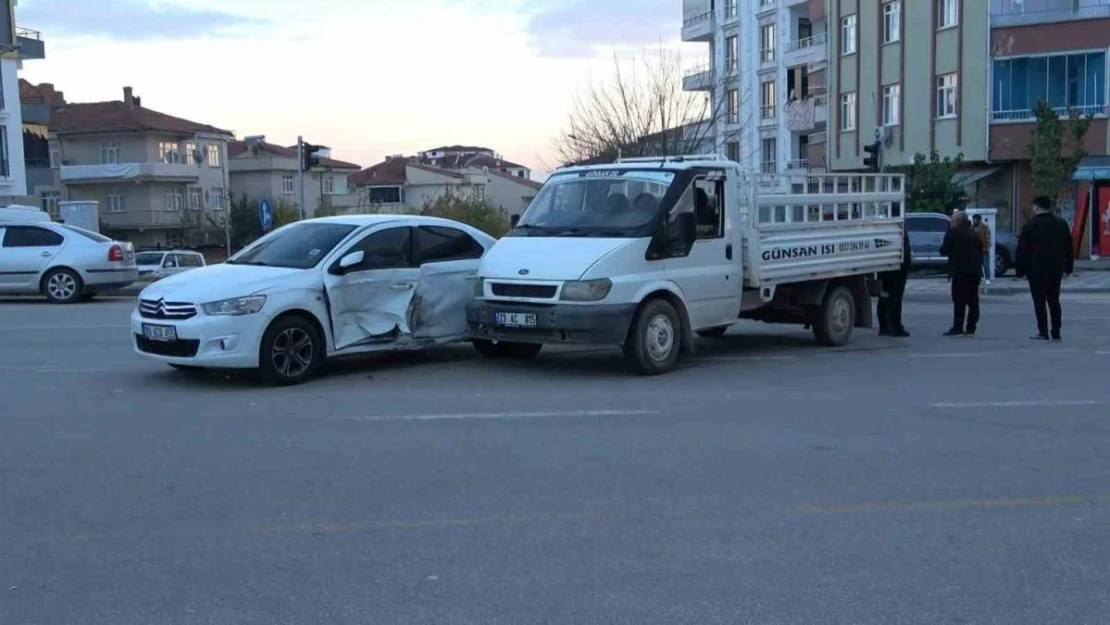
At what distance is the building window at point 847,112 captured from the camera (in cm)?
4906

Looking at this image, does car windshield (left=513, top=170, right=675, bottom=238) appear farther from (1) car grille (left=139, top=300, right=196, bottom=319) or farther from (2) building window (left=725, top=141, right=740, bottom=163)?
(2) building window (left=725, top=141, right=740, bottom=163)

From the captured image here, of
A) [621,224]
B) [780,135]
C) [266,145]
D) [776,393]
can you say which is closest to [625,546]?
[776,393]

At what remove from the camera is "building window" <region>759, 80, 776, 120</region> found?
61.4 m

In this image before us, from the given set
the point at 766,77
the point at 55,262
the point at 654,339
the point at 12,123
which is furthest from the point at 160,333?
the point at 766,77

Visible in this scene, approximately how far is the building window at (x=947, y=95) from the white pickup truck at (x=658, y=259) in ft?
96.8

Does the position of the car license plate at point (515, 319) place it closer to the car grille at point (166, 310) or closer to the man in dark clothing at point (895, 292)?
the car grille at point (166, 310)

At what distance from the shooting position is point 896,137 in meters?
45.7

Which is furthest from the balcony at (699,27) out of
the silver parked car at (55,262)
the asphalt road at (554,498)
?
the asphalt road at (554,498)

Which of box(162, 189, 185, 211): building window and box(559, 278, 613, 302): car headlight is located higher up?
box(162, 189, 185, 211): building window

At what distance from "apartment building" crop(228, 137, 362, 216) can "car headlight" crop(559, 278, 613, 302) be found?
234 ft

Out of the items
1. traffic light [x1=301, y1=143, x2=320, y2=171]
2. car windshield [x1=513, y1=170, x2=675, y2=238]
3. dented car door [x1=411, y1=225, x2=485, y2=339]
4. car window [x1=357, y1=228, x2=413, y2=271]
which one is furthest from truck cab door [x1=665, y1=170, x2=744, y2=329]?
traffic light [x1=301, y1=143, x2=320, y2=171]

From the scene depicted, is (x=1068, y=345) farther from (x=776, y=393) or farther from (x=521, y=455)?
(x=521, y=455)

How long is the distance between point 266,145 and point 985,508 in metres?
89.0

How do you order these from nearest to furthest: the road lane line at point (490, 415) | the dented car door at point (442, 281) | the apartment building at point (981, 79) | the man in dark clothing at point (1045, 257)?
1. the road lane line at point (490, 415)
2. the dented car door at point (442, 281)
3. the man in dark clothing at point (1045, 257)
4. the apartment building at point (981, 79)
